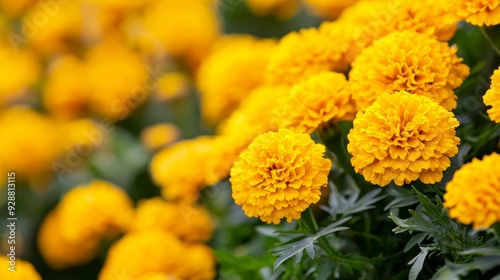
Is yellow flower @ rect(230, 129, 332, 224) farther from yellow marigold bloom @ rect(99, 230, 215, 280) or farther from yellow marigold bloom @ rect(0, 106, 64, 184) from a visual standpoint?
yellow marigold bloom @ rect(0, 106, 64, 184)

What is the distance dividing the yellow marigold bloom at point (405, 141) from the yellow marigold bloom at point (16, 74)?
171 centimetres

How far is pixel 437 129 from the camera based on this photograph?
0.96 metres

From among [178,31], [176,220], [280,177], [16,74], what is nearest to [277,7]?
[178,31]

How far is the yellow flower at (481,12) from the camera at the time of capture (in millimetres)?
1037

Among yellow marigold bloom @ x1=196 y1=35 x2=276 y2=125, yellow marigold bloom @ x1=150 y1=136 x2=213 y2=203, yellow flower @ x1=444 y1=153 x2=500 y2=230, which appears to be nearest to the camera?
yellow flower @ x1=444 y1=153 x2=500 y2=230

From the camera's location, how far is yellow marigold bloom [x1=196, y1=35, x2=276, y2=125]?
72.3 inches

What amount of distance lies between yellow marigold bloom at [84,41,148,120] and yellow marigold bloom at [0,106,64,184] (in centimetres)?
18

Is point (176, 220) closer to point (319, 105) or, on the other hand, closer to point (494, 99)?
point (319, 105)

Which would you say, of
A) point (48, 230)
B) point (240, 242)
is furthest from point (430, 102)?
point (48, 230)

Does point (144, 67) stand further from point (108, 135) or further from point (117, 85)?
point (108, 135)

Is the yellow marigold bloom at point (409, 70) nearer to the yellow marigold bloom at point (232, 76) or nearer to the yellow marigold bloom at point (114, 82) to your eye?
the yellow marigold bloom at point (232, 76)

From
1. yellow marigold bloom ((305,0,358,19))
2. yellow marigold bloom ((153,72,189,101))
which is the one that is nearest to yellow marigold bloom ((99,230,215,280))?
yellow marigold bloom ((153,72,189,101))

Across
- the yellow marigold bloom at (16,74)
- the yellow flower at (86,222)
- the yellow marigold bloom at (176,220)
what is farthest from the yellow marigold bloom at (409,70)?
the yellow marigold bloom at (16,74)

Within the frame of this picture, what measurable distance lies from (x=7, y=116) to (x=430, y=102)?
1.63m
